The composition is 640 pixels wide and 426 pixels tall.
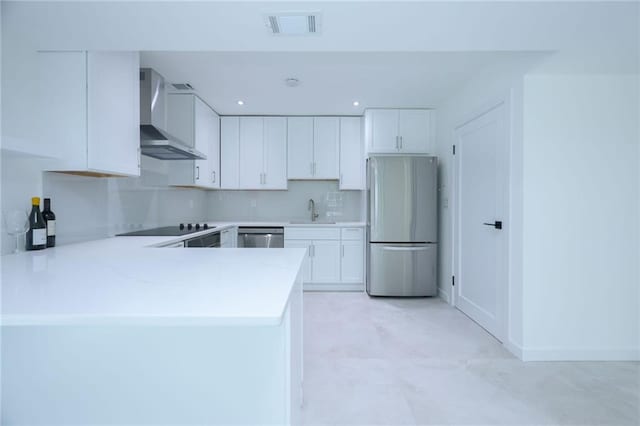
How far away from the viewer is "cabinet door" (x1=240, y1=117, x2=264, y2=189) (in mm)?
4453

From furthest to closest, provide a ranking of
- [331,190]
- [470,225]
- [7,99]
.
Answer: [331,190], [470,225], [7,99]

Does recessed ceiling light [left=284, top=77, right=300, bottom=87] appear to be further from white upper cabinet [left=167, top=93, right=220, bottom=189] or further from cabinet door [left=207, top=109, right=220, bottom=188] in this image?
cabinet door [left=207, top=109, right=220, bottom=188]

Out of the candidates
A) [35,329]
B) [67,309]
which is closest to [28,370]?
[35,329]

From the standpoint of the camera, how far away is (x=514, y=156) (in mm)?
2486

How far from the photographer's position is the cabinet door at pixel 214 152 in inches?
162

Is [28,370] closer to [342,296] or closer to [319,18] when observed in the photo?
[319,18]

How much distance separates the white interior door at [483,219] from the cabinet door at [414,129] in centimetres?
66

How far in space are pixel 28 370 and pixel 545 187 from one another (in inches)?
119

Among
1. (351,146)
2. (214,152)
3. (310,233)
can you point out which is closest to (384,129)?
(351,146)

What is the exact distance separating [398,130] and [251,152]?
199cm

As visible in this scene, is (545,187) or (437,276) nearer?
(545,187)

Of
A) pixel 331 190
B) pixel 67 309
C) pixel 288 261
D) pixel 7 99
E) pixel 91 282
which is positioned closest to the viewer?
pixel 67 309

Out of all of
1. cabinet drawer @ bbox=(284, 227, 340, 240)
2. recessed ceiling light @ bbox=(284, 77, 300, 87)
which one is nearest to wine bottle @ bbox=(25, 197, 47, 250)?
recessed ceiling light @ bbox=(284, 77, 300, 87)

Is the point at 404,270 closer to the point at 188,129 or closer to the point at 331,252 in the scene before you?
the point at 331,252
